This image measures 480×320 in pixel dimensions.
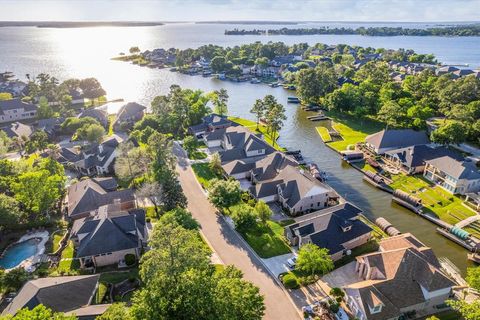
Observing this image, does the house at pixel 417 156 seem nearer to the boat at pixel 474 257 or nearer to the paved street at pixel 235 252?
the boat at pixel 474 257

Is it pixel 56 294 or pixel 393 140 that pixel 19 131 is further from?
pixel 393 140

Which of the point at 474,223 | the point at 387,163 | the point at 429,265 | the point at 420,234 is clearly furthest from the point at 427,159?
the point at 429,265

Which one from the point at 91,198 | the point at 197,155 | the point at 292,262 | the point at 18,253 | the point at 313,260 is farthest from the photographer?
the point at 197,155

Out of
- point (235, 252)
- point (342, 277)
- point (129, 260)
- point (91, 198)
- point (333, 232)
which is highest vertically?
point (91, 198)

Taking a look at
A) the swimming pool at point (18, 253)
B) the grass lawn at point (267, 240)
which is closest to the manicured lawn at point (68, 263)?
the swimming pool at point (18, 253)

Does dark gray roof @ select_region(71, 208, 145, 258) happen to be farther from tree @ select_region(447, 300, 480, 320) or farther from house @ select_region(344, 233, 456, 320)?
tree @ select_region(447, 300, 480, 320)

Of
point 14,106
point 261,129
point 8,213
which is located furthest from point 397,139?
point 14,106

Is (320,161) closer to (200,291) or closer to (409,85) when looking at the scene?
(200,291)

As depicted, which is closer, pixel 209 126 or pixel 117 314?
pixel 117 314
